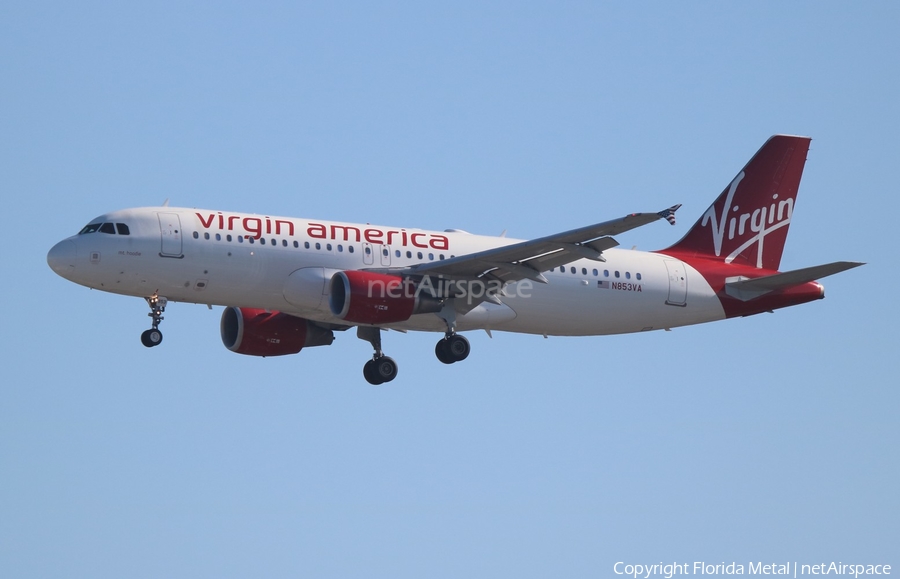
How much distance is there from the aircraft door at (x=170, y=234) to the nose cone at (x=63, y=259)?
2.77 m

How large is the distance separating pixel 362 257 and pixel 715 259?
14098mm

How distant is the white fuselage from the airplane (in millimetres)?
46

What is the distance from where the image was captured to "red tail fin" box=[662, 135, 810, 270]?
52.4 metres

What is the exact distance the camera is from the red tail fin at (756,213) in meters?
52.4

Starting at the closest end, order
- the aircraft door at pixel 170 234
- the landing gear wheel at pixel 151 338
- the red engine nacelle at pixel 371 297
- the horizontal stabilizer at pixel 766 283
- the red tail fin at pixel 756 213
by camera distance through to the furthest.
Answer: the aircraft door at pixel 170 234 → the red engine nacelle at pixel 371 297 → the landing gear wheel at pixel 151 338 → the horizontal stabilizer at pixel 766 283 → the red tail fin at pixel 756 213

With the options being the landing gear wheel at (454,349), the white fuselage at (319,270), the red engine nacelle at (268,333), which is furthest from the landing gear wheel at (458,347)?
the red engine nacelle at (268,333)

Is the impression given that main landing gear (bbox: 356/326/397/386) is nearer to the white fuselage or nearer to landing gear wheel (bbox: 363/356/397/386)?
landing gear wheel (bbox: 363/356/397/386)

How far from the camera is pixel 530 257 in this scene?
4484 centimetres

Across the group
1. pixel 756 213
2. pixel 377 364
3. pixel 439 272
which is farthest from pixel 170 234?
pixel 756 213

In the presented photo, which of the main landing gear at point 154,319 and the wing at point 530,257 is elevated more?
the wing at point 530,257

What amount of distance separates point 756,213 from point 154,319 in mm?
23260

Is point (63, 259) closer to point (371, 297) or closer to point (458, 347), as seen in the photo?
point (371, 297)

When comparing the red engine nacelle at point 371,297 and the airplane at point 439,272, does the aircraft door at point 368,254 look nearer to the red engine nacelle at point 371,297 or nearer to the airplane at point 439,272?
the airplane at point 439,272

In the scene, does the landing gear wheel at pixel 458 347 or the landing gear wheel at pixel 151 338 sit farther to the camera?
the landing gear wheel at pixel 458 347
